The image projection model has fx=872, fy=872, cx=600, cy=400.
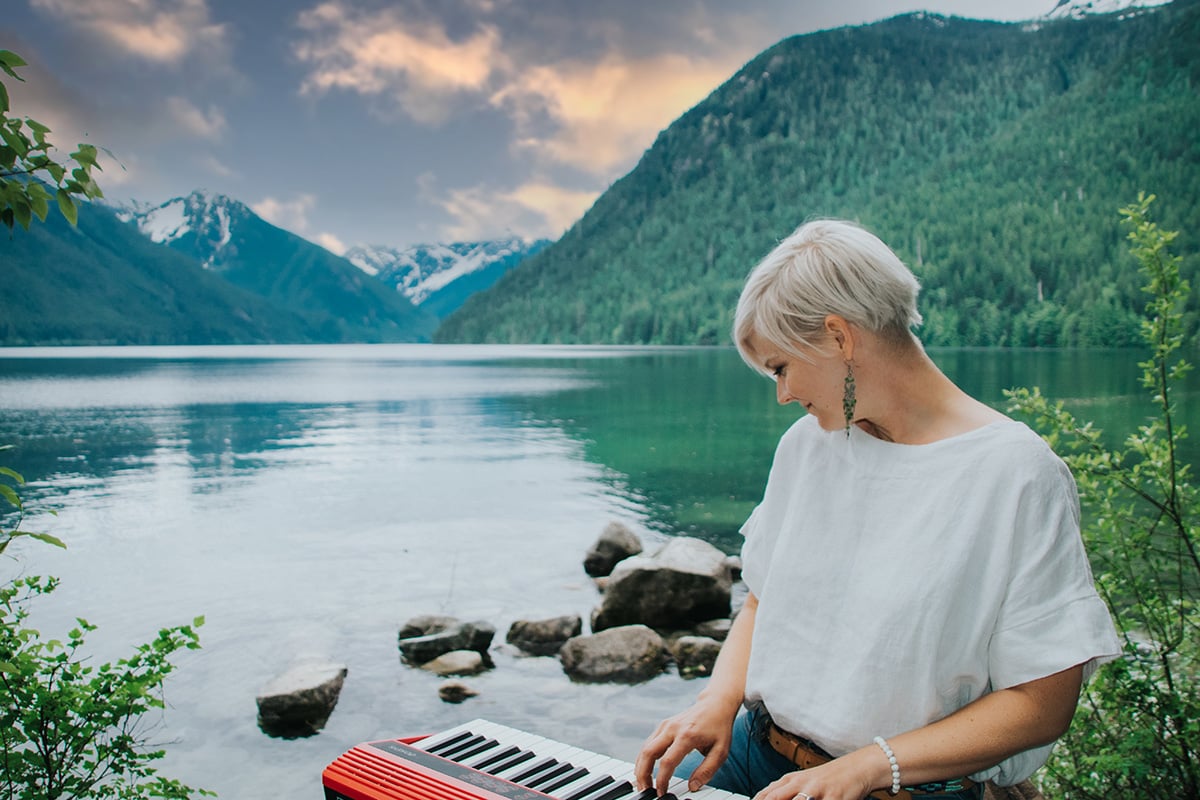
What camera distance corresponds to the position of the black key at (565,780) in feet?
7.38

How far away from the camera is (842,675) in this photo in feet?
7.83

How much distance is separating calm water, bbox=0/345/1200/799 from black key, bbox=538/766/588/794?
219 inches

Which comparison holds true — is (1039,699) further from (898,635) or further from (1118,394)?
(1118,394)

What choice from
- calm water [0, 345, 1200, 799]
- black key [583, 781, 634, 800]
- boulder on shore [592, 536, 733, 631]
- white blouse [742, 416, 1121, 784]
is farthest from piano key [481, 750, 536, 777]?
boulder on shore [592, 536, 733, 631]

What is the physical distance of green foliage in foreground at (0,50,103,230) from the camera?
2723mm

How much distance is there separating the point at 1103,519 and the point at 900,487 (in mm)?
2756

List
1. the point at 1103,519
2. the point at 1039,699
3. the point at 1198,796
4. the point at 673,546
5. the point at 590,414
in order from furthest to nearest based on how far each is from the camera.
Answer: the point at 590,414 < the point at 673,546 < the point at 1103,519 < the point at 1198,796 < the point at 1039,699

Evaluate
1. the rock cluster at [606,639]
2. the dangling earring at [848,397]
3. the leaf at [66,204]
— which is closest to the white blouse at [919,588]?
the dangling earring at [848,397]

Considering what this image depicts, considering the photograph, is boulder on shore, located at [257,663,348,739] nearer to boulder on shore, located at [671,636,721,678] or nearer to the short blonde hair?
boulder on shore, located at [671,636,721,678]

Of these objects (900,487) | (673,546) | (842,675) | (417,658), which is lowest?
(417,658)

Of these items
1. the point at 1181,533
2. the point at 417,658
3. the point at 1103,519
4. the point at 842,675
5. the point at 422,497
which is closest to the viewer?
the point at 842,675

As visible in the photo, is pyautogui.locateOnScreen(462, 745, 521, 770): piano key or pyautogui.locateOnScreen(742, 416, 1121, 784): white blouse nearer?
pyautogui.locateOnScreen(742, 416, 1121, 784): white blouse

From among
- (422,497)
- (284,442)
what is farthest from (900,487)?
(284,442)

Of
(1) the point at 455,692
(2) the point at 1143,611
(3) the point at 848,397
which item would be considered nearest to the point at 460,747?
(3) the point at 848,397
